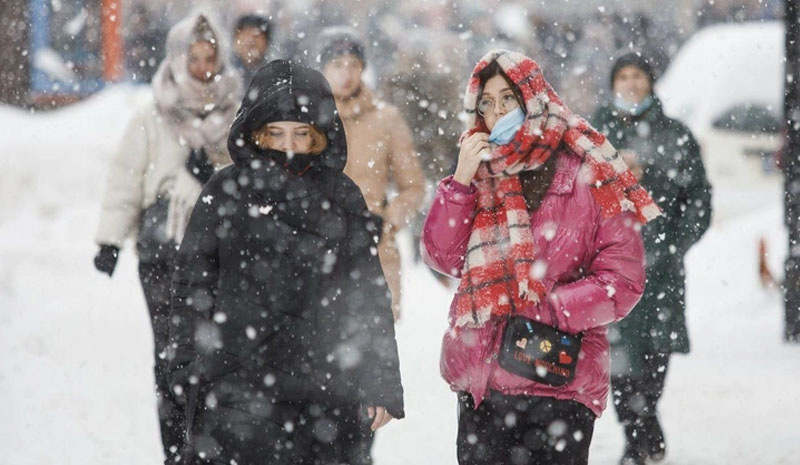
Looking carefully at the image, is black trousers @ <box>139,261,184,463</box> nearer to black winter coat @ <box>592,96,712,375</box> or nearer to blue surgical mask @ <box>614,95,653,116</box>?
black winter coat @ <box>592,96,712,375</box>

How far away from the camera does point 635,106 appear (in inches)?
233

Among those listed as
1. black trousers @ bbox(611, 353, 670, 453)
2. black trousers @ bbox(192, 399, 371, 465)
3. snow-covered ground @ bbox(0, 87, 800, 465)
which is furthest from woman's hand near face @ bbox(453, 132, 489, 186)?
snow-covered ground @ bbox(0, 87, 800, 465)

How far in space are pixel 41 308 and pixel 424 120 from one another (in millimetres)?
4506

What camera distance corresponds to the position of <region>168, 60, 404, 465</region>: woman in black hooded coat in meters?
3.76

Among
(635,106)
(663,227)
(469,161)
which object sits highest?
(635,106)

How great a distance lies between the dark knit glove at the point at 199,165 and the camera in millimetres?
5672

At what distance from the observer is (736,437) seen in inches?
253

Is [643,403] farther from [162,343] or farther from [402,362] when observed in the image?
[402,362]

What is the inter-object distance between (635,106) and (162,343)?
251 centimetres

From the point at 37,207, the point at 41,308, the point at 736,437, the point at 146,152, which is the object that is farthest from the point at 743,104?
the point at 146,152

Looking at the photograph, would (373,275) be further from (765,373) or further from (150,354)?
(150,354)

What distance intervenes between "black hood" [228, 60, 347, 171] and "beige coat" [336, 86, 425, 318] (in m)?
2.02

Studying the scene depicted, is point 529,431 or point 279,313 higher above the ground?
point 279,313

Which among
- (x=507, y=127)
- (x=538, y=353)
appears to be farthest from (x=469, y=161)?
(x=538, y=353)
